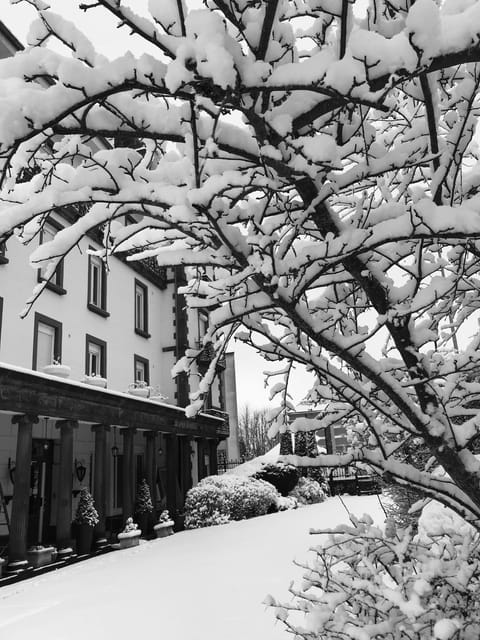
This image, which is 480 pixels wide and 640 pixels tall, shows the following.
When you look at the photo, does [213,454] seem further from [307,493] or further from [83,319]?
[83,319]

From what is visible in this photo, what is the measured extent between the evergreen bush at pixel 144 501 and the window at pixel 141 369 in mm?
4787

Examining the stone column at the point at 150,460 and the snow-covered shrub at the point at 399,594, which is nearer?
the snow-covered shrub at the point at 399,594

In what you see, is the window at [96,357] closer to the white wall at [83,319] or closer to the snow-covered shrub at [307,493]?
the white wall at [83,319]

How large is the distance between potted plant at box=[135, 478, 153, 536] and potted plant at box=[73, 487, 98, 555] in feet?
7.27

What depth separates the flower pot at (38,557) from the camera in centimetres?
922

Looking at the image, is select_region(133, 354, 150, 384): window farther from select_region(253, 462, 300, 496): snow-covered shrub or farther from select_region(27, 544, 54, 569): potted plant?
select_region(27, 544, 54, 569): potted plant

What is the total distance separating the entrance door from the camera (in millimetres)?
12305

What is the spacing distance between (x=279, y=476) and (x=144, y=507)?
8.00 meters

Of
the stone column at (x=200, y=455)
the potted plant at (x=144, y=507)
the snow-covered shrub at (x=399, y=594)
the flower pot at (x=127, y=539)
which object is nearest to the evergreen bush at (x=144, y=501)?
the potted plant at (x=144, y=507)

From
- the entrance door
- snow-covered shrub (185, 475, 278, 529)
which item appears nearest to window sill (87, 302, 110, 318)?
the entrance door

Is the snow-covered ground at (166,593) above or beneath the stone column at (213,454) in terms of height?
beneath

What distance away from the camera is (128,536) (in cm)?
1145

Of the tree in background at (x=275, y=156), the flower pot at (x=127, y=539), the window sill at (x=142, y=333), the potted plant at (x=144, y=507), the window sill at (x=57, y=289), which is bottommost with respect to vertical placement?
the flower pot at (x=127, y=539)

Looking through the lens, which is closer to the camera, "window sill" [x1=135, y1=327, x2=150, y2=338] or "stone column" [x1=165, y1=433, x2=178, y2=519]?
"stone column" [x1=165, y1=433, x2=178, y2=519]
